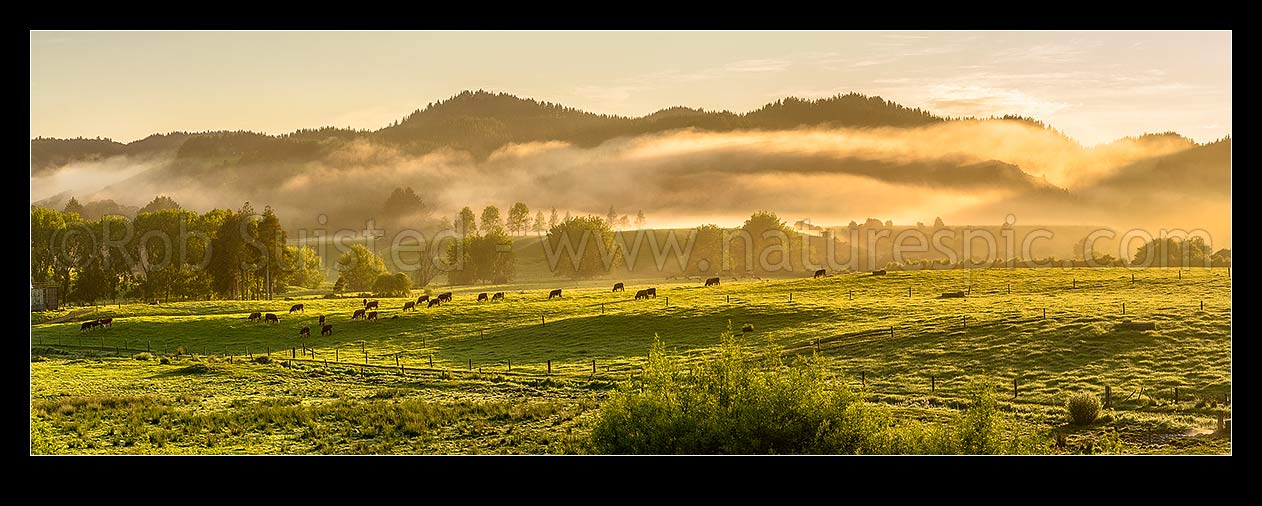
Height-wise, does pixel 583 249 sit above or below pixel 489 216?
below

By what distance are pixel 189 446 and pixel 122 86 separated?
7430 cm

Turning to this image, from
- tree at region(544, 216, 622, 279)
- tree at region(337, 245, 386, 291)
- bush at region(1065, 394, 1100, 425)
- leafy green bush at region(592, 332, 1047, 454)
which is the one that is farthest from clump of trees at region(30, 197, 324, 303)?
bush at region(1065, 394, 1100, 425)

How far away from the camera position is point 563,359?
190ft

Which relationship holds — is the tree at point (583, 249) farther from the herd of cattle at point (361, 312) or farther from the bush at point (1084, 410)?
the bush at point (1084, 410)

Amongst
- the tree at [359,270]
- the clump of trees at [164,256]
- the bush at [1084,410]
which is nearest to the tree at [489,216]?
the tree at [359,270]

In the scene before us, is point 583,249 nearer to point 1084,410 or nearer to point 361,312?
point 361,312

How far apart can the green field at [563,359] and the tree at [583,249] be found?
56.2m

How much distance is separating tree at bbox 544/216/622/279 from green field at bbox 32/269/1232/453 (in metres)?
56.2

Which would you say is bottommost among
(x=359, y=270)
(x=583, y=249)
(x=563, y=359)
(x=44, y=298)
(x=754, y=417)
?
(x=563, y=359)

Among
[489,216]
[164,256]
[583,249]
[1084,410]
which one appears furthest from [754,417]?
[489,216]

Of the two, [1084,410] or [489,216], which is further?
[489,216]

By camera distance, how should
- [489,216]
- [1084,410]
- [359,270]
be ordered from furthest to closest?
[489,216]
[359,270]
[1084,410]

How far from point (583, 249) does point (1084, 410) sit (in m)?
115
